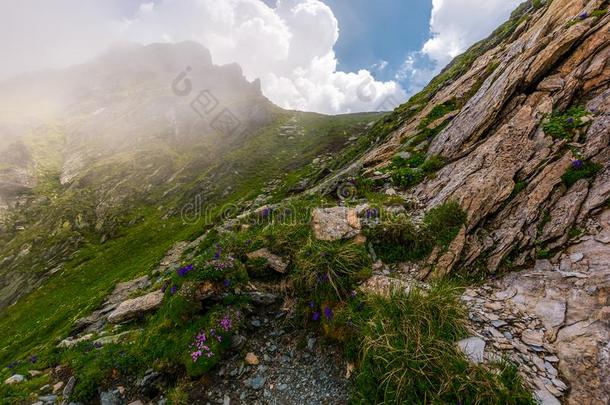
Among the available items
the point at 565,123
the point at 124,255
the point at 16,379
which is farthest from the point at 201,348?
the point at 124,255

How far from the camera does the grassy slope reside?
69.2 ft

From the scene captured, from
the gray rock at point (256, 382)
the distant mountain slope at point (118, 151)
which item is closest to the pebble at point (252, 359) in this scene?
the gray rock at point (256, 382)

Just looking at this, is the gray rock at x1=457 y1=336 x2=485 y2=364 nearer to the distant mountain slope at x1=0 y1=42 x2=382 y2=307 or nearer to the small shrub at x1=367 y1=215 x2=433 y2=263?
the small shrub at x1=367 y1=215 x2=433 y2=263

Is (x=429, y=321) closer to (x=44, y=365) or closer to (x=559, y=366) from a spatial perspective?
(x=559, y=366)

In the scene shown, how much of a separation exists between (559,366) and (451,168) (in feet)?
31.5

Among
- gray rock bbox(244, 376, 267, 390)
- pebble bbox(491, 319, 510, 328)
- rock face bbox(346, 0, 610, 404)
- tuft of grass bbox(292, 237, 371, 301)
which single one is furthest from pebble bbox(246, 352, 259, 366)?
pebble bbox(491, 319, 510, 328)

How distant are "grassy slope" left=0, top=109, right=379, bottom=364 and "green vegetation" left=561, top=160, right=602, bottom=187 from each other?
25.2 m

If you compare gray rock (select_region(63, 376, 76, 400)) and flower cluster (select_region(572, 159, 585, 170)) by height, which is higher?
flower cluster (select_region(572, 159, 585, 170))

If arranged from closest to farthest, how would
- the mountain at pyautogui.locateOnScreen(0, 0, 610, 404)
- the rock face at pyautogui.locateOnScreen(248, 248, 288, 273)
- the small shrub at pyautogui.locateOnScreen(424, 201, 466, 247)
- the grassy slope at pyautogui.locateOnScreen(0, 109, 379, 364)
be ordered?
the mountain at pyautogui.locateOnScreen(0, 0, 610, 404)
the small shrub at pyautogui.locateOnScreen(424, 201, 466, 247)
the rock face at pyautogui.locateOnScreen(248, 248, 288, 273)
the grassy slope at pyautogui.locateOnScreen(0, 109, 379, 364)

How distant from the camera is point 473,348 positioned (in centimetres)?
526

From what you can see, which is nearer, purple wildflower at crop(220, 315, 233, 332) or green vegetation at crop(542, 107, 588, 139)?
purple wildflower at crop(220, 315, 233, 332)

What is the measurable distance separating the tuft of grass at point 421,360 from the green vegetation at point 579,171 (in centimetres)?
613

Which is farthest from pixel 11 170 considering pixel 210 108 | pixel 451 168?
pixel 451 168

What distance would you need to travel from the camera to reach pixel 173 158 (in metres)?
79.8
